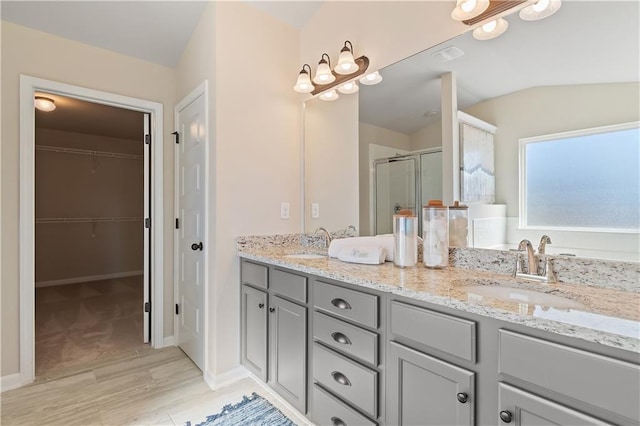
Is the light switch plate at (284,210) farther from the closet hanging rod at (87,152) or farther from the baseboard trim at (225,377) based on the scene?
the closet hanging rod at (87,152)

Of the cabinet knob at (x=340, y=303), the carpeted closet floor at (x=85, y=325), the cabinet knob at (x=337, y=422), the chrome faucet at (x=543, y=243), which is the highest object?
the chrome faucet at (x=543, y=243)

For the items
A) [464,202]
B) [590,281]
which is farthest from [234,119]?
[590,281]

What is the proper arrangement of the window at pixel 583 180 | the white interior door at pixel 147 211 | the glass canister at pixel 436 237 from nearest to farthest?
the window at pixel 583 180, the glass canister at pixel 436 237, the white interior door at pixel 147 211

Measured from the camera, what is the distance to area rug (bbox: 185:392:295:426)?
1.75 m

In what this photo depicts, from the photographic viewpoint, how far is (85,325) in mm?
3221

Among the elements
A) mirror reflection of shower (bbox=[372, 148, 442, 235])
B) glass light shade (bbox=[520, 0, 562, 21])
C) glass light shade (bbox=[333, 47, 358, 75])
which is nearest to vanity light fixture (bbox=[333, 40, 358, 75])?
glass light shade (bbox=[333, 47, 358, 75])

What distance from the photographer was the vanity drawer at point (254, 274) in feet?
6.45

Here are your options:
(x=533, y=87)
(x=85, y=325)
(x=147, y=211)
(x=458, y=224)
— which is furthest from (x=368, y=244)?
(x=85, y=325)

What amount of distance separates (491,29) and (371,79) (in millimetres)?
740

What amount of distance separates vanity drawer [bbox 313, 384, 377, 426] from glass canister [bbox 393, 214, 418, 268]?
699mm

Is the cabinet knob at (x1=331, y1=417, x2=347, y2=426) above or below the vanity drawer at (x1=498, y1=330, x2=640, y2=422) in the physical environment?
below

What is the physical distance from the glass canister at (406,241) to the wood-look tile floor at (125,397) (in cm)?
107

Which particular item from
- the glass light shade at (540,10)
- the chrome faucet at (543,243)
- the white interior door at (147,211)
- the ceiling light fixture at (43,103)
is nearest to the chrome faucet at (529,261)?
the chrome faucet at (543,243)

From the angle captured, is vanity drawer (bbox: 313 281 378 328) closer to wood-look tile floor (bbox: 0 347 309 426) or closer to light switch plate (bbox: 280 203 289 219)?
wood-look tile floor (bbox: 0 347 309 426)
